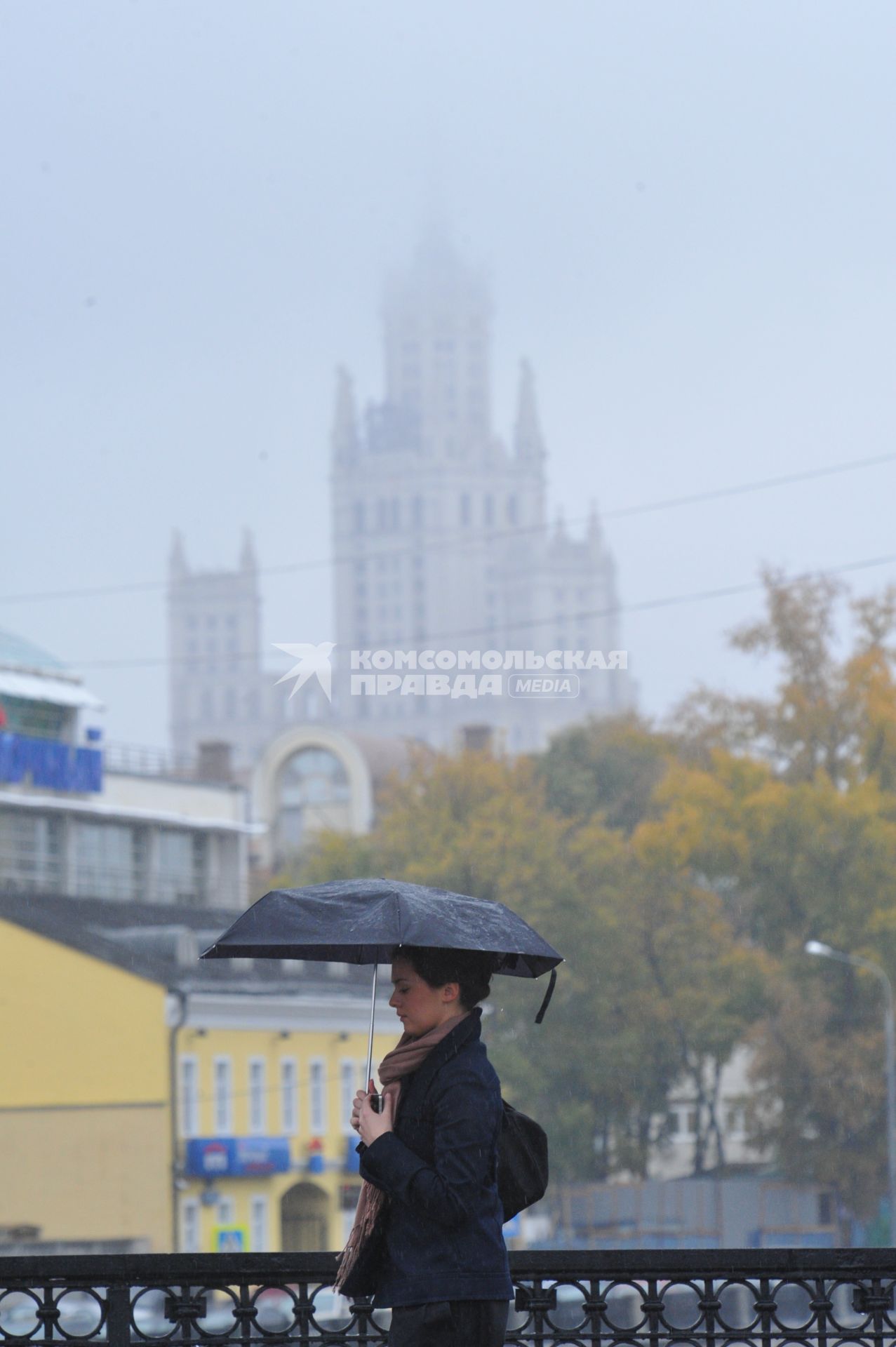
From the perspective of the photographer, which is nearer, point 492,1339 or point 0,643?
point 492,1339

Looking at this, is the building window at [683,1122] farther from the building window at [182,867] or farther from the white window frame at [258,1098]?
the building window at [182,867]

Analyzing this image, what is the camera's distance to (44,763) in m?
37.1

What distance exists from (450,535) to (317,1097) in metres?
45.2

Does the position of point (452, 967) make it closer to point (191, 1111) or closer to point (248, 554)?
point (191, 1111)

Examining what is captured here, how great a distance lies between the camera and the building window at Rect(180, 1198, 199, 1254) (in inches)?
1108

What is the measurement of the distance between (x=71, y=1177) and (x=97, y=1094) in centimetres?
157

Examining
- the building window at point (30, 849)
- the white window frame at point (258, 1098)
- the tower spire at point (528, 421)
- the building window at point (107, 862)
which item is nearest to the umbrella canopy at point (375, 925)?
the white window frame at point (258, 1098)

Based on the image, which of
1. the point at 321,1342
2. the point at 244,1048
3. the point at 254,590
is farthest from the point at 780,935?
the point at 321,1342

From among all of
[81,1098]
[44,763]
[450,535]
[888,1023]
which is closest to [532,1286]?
[888,1023]

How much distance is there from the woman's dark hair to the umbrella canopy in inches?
0.8

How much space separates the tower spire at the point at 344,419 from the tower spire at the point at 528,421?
12.4 ft

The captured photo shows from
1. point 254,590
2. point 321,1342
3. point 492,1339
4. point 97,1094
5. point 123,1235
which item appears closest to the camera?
point 492,1339

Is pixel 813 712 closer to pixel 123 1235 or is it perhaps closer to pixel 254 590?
pixel 123 1235

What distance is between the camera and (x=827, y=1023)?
30250 mm
